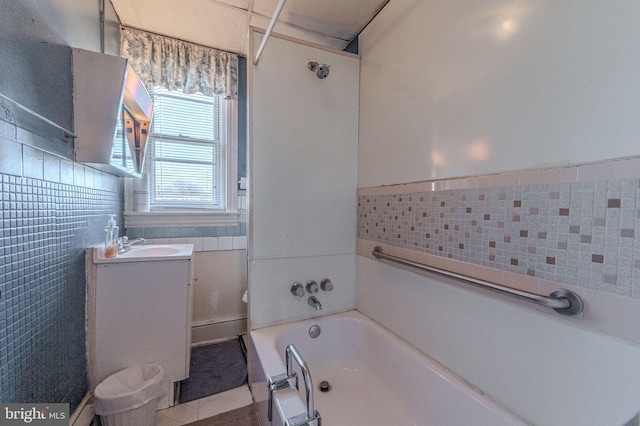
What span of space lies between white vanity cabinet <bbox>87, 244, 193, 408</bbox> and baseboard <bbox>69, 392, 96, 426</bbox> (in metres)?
0.07

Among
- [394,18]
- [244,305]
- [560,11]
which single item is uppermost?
[394,18]

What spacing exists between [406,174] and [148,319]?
68.5 inches

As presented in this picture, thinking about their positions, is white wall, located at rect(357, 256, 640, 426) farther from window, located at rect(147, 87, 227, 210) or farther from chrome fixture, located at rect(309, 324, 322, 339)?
window, located at rect(147, 87, 227, 210)

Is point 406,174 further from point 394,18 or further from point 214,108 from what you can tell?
point 214,108

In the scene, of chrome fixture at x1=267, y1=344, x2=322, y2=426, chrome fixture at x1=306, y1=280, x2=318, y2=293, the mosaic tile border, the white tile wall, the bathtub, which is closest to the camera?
the mosaic tile border

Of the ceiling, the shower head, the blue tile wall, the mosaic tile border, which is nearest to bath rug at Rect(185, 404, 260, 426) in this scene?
the blue tile wall

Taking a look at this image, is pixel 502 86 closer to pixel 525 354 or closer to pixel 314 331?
pixel 525 354

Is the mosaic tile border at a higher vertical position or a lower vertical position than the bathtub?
higher

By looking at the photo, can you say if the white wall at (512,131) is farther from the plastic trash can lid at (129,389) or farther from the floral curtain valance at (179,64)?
the floral curtain valance at (179,64)

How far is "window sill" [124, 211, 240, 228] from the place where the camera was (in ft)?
7.01

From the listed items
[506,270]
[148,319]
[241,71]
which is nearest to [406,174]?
[506,270]

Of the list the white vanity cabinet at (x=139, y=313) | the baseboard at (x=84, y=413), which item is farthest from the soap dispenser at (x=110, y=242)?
the baseboard at (x=84, y=413)

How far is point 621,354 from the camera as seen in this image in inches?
27.3

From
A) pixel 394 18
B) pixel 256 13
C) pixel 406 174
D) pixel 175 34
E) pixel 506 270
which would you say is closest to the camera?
pixel 506 270
